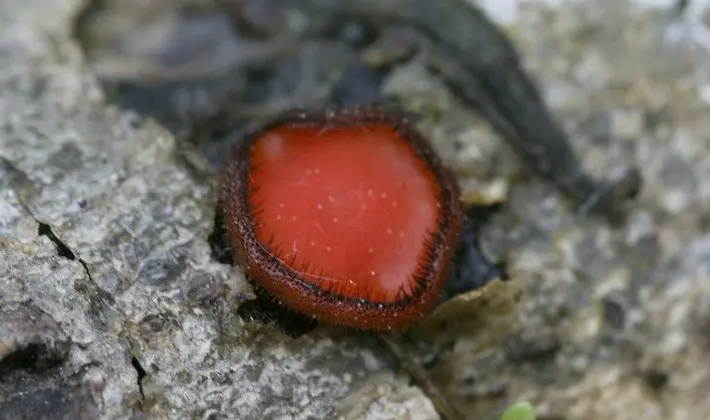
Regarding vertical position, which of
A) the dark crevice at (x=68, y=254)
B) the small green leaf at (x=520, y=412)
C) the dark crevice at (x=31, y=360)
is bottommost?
the dark crevice at (x=31, y=360)

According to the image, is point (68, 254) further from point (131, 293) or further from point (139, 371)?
point (139, 371)

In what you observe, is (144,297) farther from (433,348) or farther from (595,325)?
(595,325)

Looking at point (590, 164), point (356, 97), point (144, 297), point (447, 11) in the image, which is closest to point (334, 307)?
point (144, 297)

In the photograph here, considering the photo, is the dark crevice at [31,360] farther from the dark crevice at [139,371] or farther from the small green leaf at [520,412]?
the small green leaf at [520,412]

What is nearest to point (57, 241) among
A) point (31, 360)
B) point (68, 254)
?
point (68, 254)

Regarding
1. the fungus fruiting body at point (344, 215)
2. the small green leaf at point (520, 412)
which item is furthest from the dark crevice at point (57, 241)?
the small green leaf at point (520, 412)

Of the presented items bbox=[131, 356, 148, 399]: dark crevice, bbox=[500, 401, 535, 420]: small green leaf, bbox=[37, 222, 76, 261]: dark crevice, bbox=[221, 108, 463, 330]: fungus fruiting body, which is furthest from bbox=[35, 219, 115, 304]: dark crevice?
bbox=[500, 401, 535, 420]: small green leaf
